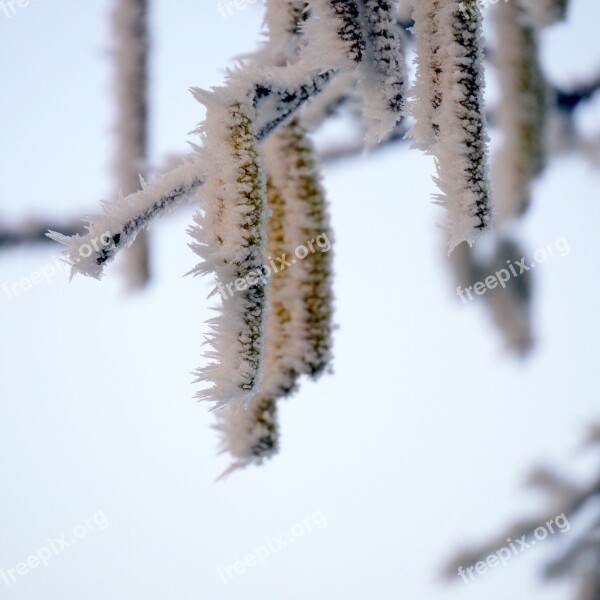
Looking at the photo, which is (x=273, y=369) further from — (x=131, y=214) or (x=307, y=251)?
(x=131, y=214)

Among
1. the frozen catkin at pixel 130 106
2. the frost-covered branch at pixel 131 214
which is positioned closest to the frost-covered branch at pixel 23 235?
the frozen catkin at pixel 130 106

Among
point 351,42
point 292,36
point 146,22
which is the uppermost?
point 146,22

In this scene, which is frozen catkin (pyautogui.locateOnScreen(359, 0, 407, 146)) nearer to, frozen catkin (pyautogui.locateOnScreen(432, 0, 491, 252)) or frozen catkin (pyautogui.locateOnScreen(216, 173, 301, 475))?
frozen catkin (pyautogui.locateOnScreen(432, 0, 491, 252))

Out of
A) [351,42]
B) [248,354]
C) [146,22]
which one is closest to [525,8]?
[146,22]

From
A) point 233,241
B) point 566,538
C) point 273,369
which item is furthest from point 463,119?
point 566,538

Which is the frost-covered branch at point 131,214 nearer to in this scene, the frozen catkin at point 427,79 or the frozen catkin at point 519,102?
the frozen catkin at point 427,79

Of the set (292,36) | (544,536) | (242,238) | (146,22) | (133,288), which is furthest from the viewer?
(544,536)

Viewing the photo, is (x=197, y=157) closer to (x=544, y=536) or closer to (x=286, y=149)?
(x=286, y=149)
